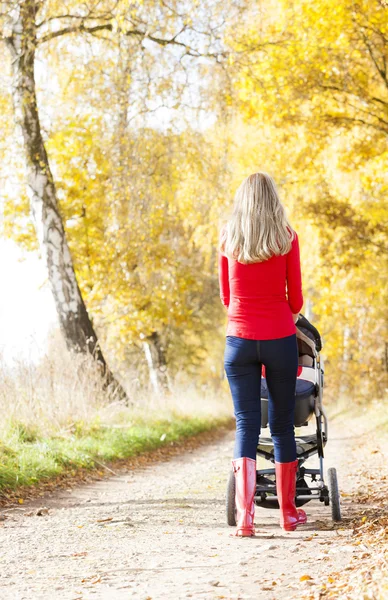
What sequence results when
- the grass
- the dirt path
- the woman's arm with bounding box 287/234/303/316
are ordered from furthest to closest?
the grass, the woman's arm with bounding box 287/234/303/316, the dirt path

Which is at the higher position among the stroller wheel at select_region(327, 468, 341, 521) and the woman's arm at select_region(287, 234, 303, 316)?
the woman's arm at select_region(287, 234, 303, 316)

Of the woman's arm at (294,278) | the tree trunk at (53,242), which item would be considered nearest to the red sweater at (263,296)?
the woman's arm at (294,278)

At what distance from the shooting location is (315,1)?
11.3 meters

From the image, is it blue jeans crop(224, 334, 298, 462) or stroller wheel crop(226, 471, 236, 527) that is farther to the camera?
stroller wheel crop(226, 471, 236, 527)

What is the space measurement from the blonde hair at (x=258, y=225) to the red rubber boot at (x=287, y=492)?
1.28 metres

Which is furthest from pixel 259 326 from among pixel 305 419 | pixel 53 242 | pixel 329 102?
pixel 329 102

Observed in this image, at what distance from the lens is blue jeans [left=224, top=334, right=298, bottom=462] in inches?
176

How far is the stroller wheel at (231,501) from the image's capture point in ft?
15.4

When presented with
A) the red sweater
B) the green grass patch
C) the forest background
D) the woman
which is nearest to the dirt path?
the woman

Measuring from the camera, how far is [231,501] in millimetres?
4734

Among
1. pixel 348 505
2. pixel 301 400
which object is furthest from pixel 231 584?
pixel 348 505

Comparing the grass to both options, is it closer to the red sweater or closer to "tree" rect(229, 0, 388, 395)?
the red sweater

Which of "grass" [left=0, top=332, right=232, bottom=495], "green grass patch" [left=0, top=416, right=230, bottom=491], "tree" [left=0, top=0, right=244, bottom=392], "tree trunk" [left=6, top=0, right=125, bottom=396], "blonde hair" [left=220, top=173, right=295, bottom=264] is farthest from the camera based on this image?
"tree trunk" [left=6, top=0, right=125, bottom=396]

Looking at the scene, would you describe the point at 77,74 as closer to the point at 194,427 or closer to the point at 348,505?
the point at 194,427
